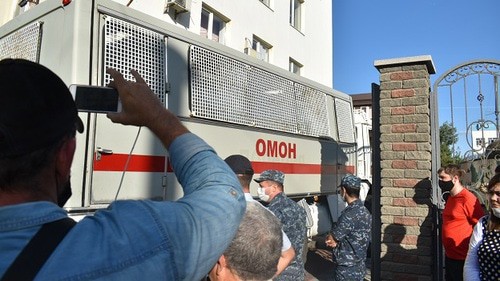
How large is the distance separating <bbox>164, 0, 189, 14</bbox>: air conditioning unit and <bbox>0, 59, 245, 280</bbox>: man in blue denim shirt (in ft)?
28.1

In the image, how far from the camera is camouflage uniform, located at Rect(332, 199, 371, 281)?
12.9 ft

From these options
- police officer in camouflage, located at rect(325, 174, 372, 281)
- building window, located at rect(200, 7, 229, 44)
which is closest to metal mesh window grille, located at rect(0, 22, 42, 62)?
police officer in camouflage, located at rect(325, 174, 372, 281)

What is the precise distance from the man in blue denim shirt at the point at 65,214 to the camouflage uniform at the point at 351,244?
10.5ft

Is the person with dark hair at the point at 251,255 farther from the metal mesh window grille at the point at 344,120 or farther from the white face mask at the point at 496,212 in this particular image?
the metal mesh window grille at the point at 344,120

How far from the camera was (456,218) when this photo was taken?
412 centimetres

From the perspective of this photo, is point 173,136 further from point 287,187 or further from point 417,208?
point 287,187

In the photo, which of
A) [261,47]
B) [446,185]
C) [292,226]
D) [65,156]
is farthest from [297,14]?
[65,156]

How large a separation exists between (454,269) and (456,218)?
0.55 meters

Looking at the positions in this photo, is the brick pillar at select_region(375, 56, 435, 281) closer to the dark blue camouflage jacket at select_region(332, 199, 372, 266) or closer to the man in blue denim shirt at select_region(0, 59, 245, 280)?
the dark blue camouflage jacket at select_region(332, 199, 372, 266)

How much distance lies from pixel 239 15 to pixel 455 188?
30.2 feet

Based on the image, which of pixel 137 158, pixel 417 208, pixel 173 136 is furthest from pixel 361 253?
pixel 173 136

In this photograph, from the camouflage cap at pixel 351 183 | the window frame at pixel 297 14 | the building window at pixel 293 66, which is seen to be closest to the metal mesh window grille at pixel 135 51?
the camouflage cap at pixel 351 183

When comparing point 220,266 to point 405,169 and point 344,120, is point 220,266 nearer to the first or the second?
point 405,169

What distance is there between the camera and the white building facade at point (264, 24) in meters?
9.18
